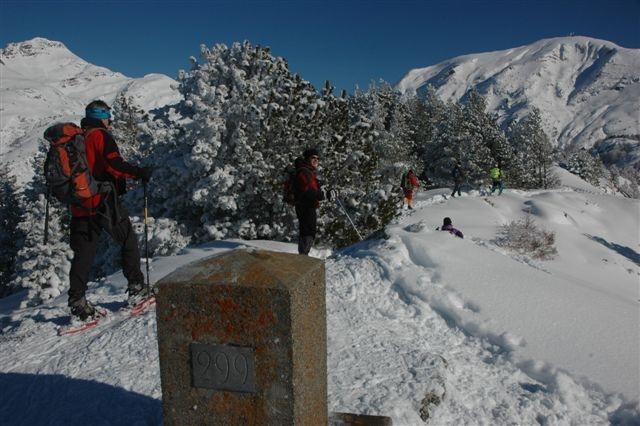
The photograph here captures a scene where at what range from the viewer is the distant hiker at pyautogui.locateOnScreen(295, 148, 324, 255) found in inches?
226

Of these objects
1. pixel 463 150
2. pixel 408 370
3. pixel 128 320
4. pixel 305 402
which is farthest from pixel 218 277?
pixel 463 150

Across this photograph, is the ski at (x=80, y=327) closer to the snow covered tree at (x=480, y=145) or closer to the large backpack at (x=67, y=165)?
the large backpack at (x=67, y=165)

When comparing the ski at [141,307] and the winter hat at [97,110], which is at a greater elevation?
the winter hat at [97,110]

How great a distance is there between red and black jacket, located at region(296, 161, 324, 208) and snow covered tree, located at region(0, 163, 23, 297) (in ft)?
81.2

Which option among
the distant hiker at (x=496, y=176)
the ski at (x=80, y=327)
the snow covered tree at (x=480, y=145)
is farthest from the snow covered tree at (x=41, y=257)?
the snow covered tree at (x=480, y=145)

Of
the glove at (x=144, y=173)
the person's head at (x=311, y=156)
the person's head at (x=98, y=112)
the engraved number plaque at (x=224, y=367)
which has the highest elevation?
the person's head at (x=98, y=112)

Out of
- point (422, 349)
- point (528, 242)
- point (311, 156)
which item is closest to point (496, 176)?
point (528, 242)

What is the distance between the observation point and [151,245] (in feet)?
34.8

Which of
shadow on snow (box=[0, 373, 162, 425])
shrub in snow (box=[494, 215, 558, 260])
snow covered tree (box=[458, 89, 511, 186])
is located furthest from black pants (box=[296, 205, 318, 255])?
snow covered tree (box=[458, 89, 511, 186])

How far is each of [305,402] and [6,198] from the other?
31.9m

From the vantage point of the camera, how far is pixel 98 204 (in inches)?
157

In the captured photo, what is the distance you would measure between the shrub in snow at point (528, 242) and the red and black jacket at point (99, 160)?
872 centimetres

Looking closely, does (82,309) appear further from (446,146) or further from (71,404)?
(446,146)

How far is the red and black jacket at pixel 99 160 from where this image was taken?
12.6 ft
